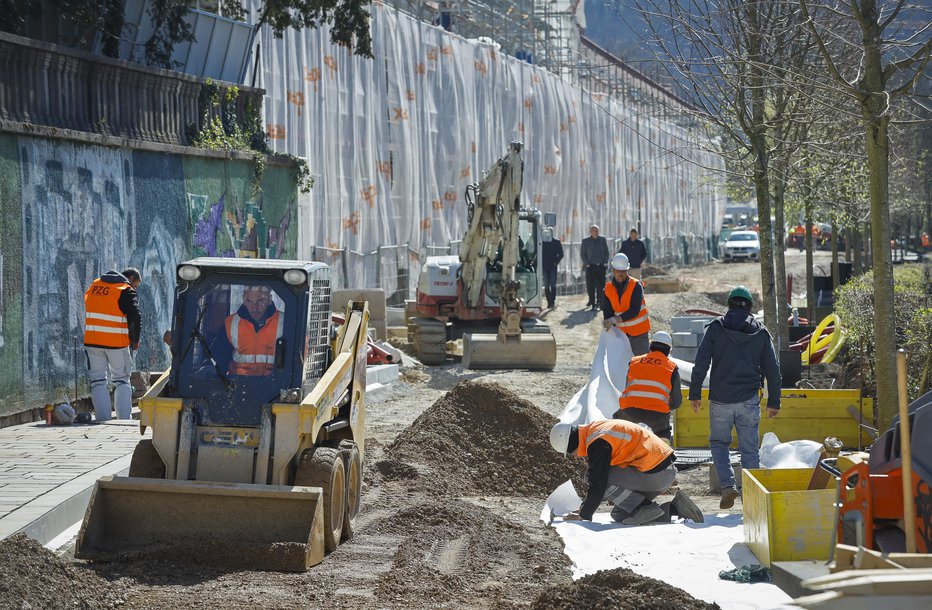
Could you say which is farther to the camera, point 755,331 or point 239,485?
point 755,331

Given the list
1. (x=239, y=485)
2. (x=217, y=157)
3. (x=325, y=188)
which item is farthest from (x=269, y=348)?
(x=325, y=188)

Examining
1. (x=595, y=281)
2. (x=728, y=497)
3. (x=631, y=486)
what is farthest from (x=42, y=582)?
(x=595, y=281)

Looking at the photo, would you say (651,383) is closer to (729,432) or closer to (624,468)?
(729,432)

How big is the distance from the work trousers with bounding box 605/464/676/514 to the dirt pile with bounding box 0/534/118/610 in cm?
391

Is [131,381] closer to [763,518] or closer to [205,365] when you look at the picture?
[205,365]

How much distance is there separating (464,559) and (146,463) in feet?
7.63

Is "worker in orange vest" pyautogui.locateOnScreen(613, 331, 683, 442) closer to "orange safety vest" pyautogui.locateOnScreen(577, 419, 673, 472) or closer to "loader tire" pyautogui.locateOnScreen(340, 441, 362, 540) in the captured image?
"orange safety vest" pyautogui.locateOnScreen(577, 419, 673, 472)

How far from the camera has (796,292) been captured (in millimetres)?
38625

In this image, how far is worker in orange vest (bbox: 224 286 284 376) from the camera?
839 centimetres

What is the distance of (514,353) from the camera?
19.5 meters

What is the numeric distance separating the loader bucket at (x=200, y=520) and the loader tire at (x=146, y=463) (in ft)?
1.18

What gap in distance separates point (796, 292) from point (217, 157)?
1010 inches

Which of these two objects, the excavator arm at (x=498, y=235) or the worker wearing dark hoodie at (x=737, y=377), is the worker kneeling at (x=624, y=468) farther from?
the excavator arm at (x=498, y=235)

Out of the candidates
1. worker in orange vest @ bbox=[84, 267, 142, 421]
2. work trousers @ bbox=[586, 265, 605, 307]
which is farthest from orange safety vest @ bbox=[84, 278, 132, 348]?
work trousers @ bbox=[586, 265, 605, 307]
